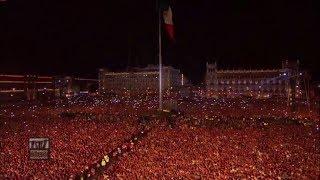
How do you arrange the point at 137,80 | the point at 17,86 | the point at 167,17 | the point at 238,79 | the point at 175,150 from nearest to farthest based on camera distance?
the point at 175,150 → the point at 167,17 → the point at 17,86 → the point at 238,79 → the point at 137,80

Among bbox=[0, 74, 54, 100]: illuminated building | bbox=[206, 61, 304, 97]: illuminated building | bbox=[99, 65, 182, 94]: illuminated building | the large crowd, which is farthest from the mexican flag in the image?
bbox=[99, 65, 182, 94]: illuminated building

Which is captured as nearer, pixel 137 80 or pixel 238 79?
pixel 238 79

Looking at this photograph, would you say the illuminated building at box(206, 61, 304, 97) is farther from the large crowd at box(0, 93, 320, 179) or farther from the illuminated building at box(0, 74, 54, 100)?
the large crowd at box(0, 93, 320, 179)

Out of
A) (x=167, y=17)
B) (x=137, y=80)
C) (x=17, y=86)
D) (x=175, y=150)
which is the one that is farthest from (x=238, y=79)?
(x=175, y=150)

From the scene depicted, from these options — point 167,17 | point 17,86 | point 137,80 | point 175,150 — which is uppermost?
point 167,17

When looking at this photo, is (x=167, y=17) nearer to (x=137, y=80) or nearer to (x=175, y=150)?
(x=175, y=150)

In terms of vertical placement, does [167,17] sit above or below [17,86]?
above

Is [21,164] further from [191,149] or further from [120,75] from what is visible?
[120,75]

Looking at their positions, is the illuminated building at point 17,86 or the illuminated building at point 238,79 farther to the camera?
the illuminated building at point 238,79

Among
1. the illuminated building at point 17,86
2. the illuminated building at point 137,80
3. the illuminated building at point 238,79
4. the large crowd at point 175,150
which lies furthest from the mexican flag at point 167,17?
the illuminated building at point 137,80

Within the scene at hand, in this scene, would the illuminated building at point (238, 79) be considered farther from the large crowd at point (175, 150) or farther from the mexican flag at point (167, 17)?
the large crowd at point (175, 150)
